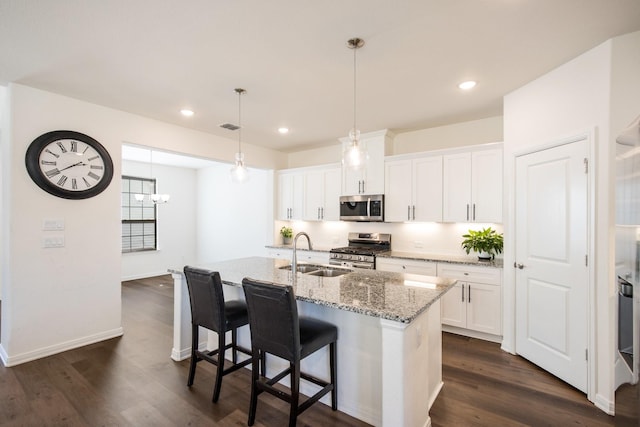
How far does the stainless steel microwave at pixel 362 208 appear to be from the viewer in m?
4.56

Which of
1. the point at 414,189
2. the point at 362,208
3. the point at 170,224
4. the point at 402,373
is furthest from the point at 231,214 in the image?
the point at 402,373

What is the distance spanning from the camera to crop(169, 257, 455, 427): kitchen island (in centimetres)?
167

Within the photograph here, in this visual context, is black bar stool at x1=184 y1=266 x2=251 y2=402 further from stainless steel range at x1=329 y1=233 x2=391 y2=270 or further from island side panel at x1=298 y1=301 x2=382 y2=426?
stainless steel range at x1=329 y1=233 x2=391 y2=270

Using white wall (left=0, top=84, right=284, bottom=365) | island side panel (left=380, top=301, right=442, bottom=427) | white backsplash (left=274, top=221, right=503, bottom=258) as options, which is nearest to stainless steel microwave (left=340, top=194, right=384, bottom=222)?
white backsplash (left=274, top=221, right=503, bottom=258)

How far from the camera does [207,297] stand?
7.83 feet

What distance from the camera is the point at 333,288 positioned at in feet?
7.25

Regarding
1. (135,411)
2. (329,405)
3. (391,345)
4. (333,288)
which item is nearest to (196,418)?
(135,411)

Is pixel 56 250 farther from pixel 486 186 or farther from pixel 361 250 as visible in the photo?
pixel 486 186

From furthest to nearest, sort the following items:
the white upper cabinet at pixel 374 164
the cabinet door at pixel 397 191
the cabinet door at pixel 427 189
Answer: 1. the white upper cabinet at pixel 374 164
2. the cabinet door at pixel 397 191
3. the cabinet door at pixel 427 189

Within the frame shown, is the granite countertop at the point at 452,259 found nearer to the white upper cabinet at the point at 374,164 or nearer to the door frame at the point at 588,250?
the door frame at the point at 588,250

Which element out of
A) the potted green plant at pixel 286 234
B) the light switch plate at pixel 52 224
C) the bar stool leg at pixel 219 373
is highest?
the light switch plate at pixel 52 224

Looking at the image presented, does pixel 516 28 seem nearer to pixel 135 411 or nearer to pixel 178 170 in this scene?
pixel 135 411

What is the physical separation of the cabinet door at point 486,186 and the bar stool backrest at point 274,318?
9.57ft

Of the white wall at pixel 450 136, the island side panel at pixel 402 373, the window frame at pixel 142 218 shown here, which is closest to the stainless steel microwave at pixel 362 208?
the white wall at pixel 450 136
